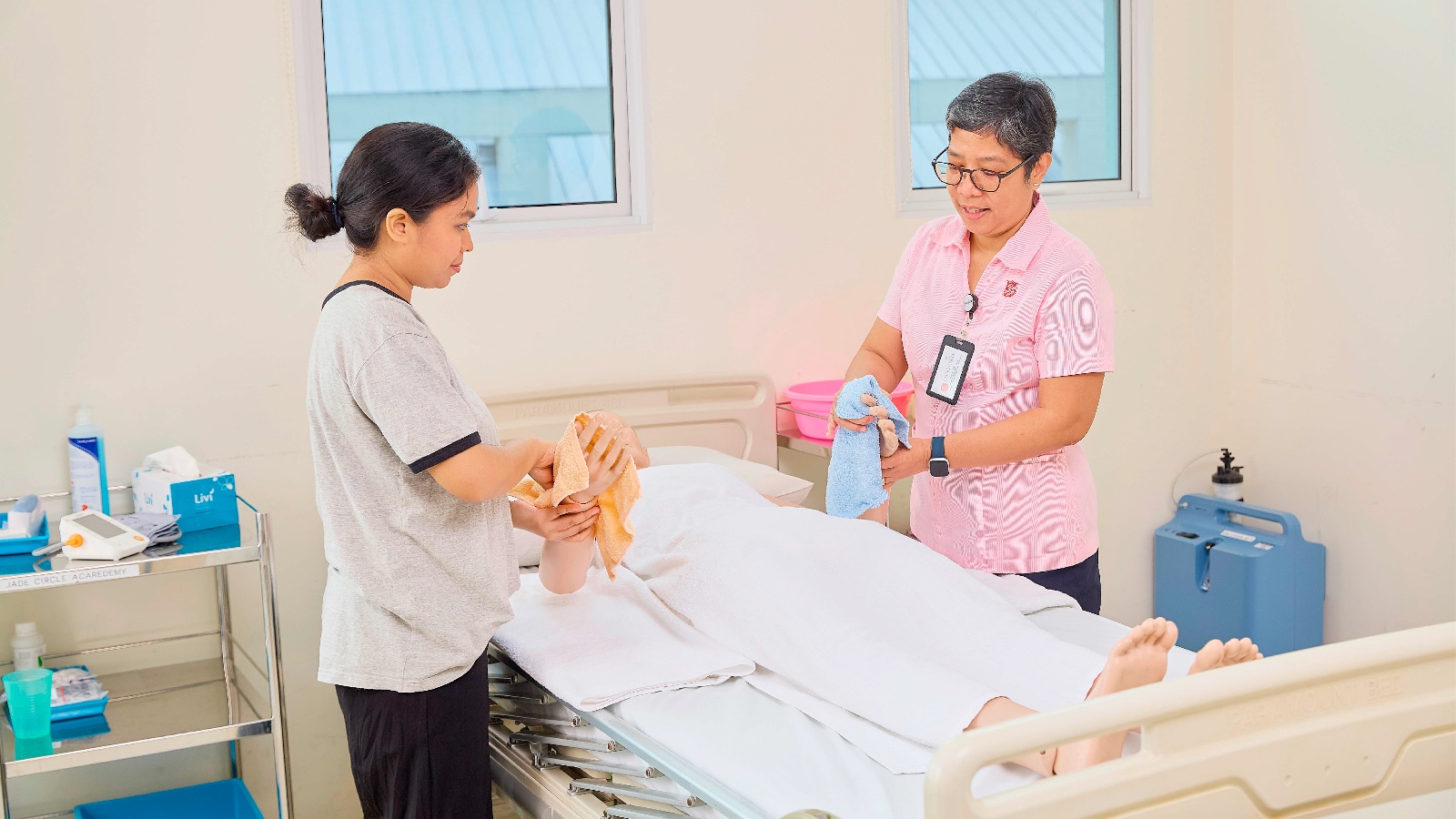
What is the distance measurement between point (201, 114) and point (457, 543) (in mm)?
1423

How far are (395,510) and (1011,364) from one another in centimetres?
110

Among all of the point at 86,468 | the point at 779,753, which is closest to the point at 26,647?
the point at 86,468

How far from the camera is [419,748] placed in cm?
178

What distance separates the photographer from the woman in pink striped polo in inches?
85.2

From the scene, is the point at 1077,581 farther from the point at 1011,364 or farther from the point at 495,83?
the point at 495,83

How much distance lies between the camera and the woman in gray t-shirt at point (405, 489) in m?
1.63

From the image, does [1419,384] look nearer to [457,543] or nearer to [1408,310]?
[1408,310]

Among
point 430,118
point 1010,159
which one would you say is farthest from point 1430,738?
point 430,118

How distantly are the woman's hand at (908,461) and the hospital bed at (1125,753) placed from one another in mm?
512

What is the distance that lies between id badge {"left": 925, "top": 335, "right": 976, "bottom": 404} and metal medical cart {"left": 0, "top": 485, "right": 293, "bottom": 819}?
124 centimetres

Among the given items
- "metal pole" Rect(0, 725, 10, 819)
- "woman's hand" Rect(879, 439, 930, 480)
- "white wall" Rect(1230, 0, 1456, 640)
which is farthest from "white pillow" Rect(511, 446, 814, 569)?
"white wall" Rect(1230, 0, 1456, 640)

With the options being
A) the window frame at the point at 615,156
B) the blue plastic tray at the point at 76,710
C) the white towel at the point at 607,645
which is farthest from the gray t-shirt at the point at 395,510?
the window frame at the point at 615,156

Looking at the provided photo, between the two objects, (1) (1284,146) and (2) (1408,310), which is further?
(1) (1284,146)

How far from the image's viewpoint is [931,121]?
3551 mm
